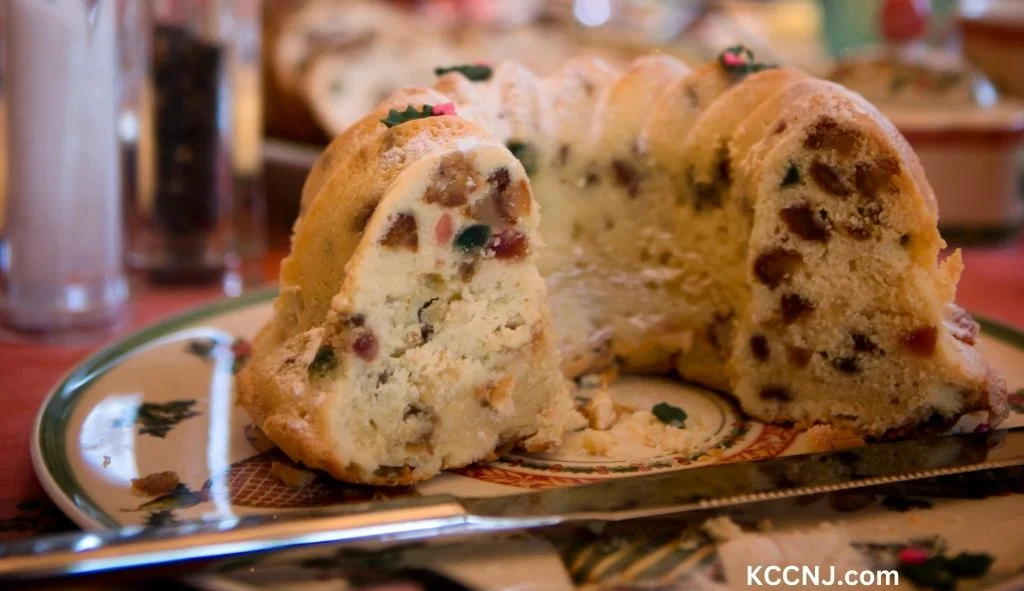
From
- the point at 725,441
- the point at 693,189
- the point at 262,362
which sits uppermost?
the point at 693,189

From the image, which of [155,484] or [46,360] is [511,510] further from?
[46,360]

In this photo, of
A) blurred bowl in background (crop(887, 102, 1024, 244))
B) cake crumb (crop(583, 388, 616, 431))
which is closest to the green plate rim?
cake crumb (crop(583, 388, 616, 431))

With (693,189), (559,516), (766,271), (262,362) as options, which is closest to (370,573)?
(559,516)

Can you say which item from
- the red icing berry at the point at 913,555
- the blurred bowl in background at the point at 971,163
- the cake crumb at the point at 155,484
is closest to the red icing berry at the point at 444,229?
the cake crumb at the point at 155,484

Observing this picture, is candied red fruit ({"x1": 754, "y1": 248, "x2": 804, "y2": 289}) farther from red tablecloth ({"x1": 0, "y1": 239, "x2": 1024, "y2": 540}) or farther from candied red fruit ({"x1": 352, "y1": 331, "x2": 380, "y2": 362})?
red tablecloth ({"x1": 0, "y1": 239, "x2": 1024, "y2": 540})

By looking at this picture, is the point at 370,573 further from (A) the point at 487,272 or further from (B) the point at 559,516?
(A) the point at 487,272

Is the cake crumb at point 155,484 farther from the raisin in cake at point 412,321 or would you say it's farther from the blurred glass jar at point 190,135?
the blurred glass jar at point 190,135
